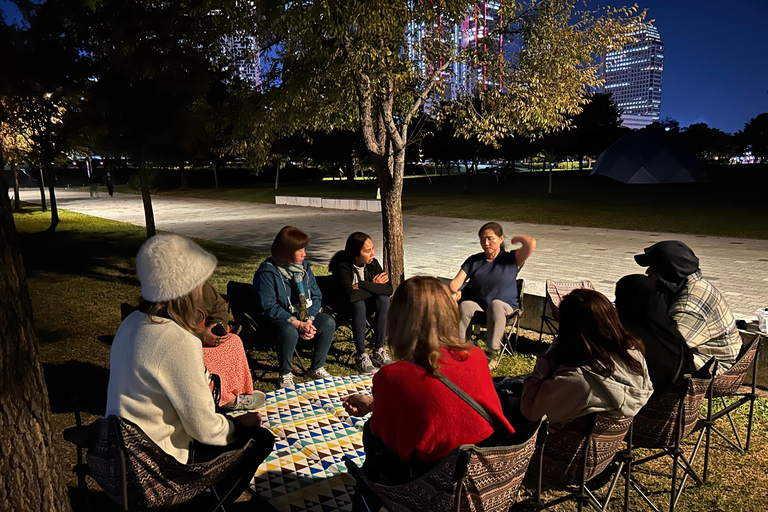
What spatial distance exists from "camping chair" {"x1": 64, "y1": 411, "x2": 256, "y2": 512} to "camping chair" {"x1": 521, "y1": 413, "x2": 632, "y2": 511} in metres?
1.49

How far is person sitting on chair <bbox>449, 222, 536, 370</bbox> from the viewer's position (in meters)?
5.77

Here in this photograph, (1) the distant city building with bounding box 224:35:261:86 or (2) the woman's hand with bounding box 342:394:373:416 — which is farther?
(1) the distant city building with bounding box 224:35:261:86

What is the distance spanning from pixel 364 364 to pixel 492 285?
153 centimetres

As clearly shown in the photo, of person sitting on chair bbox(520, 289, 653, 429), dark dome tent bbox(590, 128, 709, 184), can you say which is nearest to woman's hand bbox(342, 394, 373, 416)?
person sitting on chair bbox(520, 289, 653, 429)

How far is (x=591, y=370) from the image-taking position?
2.72 meters

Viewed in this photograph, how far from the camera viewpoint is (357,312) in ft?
18.9

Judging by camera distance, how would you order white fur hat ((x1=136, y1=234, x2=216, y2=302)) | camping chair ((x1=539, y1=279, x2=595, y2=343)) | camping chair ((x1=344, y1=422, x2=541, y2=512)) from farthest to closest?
camping chair ((x1=539, y1=279, x2=595, y2=343)), white fur hat ((x1=136, y1=234, x2=216, y2=302)), camping chair ((x1=344, y1=422, x2=541, y2=512))

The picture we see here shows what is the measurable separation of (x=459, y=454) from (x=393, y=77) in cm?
603

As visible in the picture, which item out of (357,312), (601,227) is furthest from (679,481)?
(601,227)

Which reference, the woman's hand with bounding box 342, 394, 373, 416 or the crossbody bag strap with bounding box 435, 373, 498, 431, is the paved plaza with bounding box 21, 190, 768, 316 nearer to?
the woman's hand with bounding box 342, 394, 373, 416

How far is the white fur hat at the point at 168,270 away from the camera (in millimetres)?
2527

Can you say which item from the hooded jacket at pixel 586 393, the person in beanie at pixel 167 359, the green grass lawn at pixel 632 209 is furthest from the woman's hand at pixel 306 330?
the green grass lawn at pixel 632 209

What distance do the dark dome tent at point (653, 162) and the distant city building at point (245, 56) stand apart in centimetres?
→ 708

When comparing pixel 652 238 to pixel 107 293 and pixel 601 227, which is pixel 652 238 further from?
pixel 107 293
